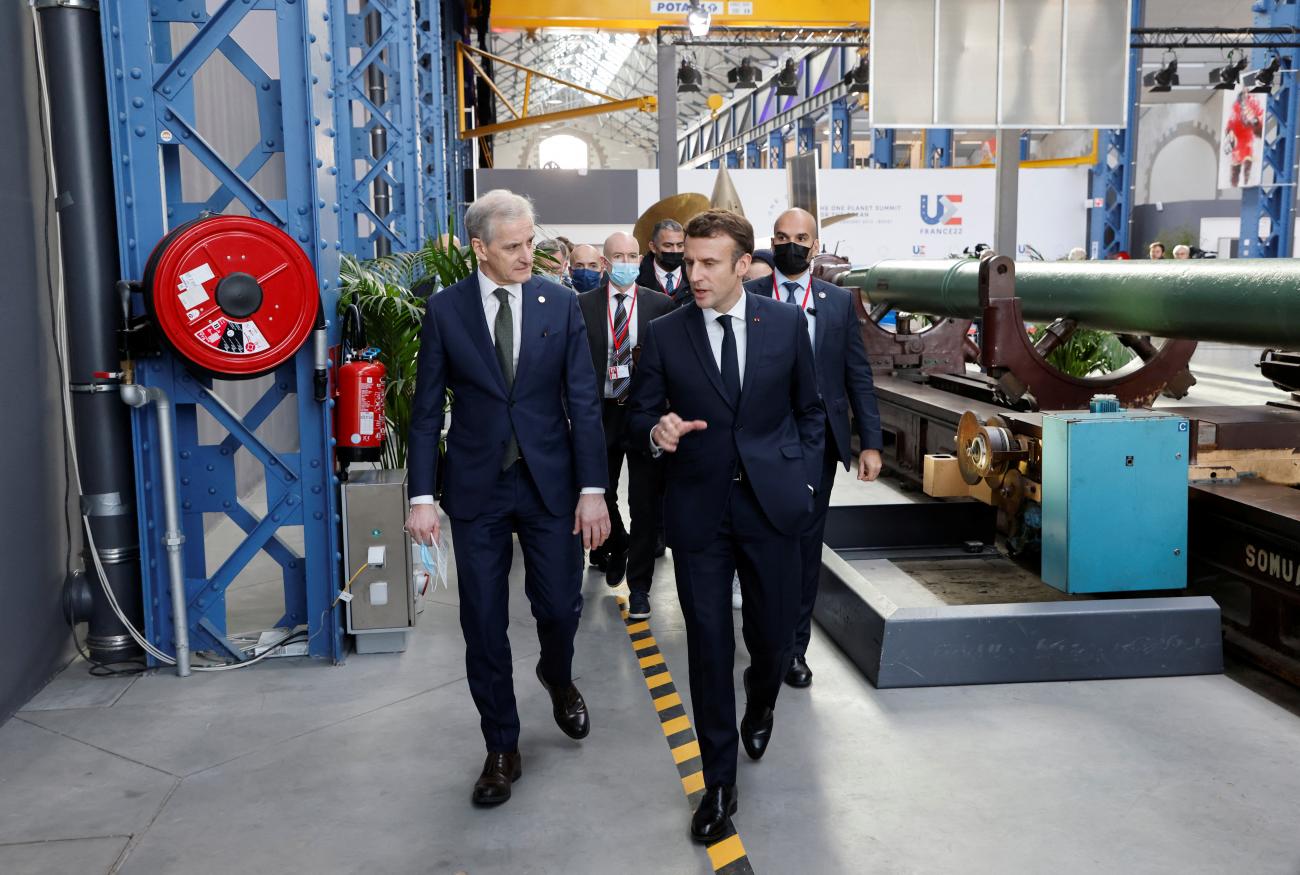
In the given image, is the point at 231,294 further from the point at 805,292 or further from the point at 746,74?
the point at 746,74

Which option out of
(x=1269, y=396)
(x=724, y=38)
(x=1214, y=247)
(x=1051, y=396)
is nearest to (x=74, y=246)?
(x=1051, y=396)

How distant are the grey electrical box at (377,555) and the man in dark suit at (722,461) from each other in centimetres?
170

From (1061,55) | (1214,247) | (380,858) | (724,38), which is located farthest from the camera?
(1214,247)

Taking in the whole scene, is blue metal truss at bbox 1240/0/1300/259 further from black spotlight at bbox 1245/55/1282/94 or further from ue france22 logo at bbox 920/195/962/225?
ue france22 logo at bbox 920/195/962/225

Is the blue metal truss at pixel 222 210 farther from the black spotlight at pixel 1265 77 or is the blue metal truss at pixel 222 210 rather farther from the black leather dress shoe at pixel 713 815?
the black spotlight at pixel 1265 77

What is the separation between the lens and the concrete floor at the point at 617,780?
9.38ft

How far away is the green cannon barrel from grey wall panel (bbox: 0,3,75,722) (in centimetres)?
442

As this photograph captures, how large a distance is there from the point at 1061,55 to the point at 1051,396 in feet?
29.7

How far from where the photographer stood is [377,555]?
434 centimetres

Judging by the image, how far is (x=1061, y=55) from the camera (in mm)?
13281

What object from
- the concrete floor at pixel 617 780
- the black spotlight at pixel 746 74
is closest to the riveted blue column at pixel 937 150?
the black spotlight at pixel 746 74

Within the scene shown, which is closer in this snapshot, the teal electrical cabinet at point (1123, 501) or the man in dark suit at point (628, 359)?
the teal electrical cabinet at point (1123, 501)

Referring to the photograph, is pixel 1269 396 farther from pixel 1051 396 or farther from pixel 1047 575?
pixel 1047 575

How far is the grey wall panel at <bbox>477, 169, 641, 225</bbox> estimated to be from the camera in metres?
18.0
